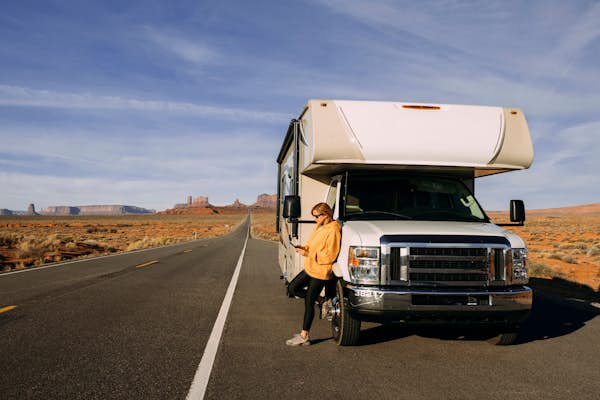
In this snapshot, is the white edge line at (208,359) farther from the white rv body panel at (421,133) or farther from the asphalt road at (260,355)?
the white rv body panel at (421,133)

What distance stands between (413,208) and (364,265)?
5.41ft

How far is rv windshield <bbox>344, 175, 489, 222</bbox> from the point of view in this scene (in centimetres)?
638

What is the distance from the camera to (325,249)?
5.61 metres

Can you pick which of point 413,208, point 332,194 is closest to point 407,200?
point 413,208

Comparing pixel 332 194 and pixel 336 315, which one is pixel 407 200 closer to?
pixel 332 194

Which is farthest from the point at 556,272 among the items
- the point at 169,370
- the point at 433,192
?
the point at 169,370

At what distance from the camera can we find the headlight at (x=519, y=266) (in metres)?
5.36

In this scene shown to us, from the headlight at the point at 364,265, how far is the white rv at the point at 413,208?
0.01m

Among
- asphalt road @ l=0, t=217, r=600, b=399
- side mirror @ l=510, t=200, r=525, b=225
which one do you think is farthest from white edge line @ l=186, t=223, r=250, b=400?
side mirror @ l=510, t=200, r=525, b=225

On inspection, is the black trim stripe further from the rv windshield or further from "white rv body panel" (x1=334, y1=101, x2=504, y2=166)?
"white rv body panel" (x1=334, y1=101, x2=504, y2=166)

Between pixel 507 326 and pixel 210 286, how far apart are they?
7.08 meters

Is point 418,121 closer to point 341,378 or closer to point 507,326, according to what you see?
point 507,326

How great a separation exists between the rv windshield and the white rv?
15 mm

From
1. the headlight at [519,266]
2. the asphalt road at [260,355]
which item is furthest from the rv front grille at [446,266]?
the asphalt road at [260,355]
